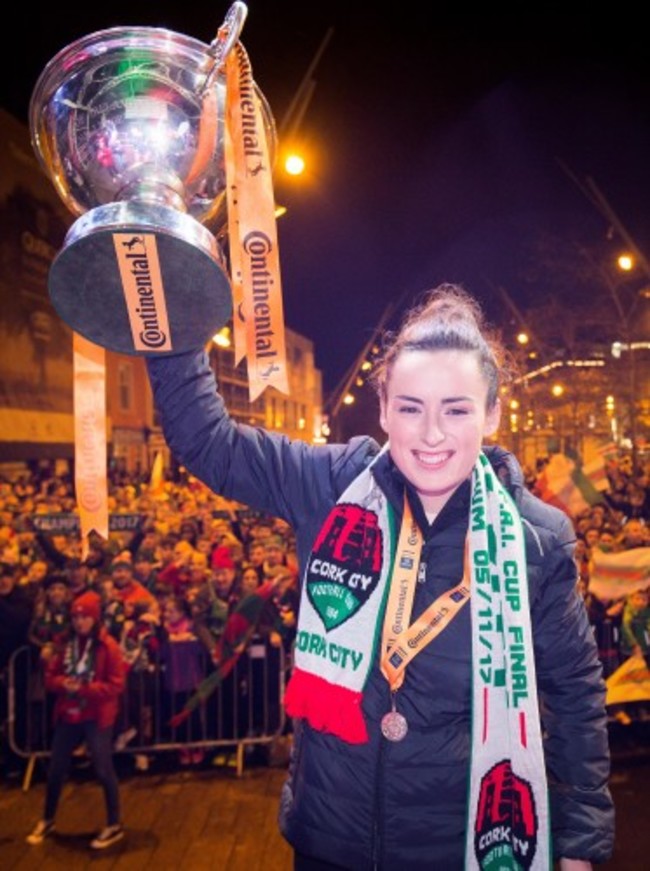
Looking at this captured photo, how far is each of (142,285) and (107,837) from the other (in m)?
4.74

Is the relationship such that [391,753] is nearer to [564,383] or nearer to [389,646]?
[389,646]

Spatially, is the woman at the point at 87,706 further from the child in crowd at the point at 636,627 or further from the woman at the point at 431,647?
the child in crowd at the point at 636,627

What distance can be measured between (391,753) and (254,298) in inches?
55.9

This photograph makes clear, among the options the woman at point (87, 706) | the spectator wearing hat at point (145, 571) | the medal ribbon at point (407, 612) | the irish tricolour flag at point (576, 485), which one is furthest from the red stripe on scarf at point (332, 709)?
the spectator wearing hat at point (145, 571)

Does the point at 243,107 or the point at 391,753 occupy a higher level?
the point at 243,107

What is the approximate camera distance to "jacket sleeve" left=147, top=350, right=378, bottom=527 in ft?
6.89

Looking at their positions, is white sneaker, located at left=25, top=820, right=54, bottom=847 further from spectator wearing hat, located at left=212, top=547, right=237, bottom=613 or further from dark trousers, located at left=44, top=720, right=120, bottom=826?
spectator wearing hat, located at left=212, top=547, right=237, bottom=613

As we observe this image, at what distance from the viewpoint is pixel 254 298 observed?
2.18 m

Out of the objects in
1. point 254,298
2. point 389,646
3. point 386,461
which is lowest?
point 389,646

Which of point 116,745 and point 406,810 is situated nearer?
point 406,810

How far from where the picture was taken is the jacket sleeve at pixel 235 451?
6.89 ft

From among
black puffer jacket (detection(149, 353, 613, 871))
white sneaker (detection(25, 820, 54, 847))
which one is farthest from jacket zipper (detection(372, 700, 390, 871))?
white sneaker (detection(25, 820, 54, 847))

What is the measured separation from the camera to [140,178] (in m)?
2.01

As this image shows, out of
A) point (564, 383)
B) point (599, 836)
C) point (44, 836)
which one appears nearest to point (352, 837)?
point (599, 836)
